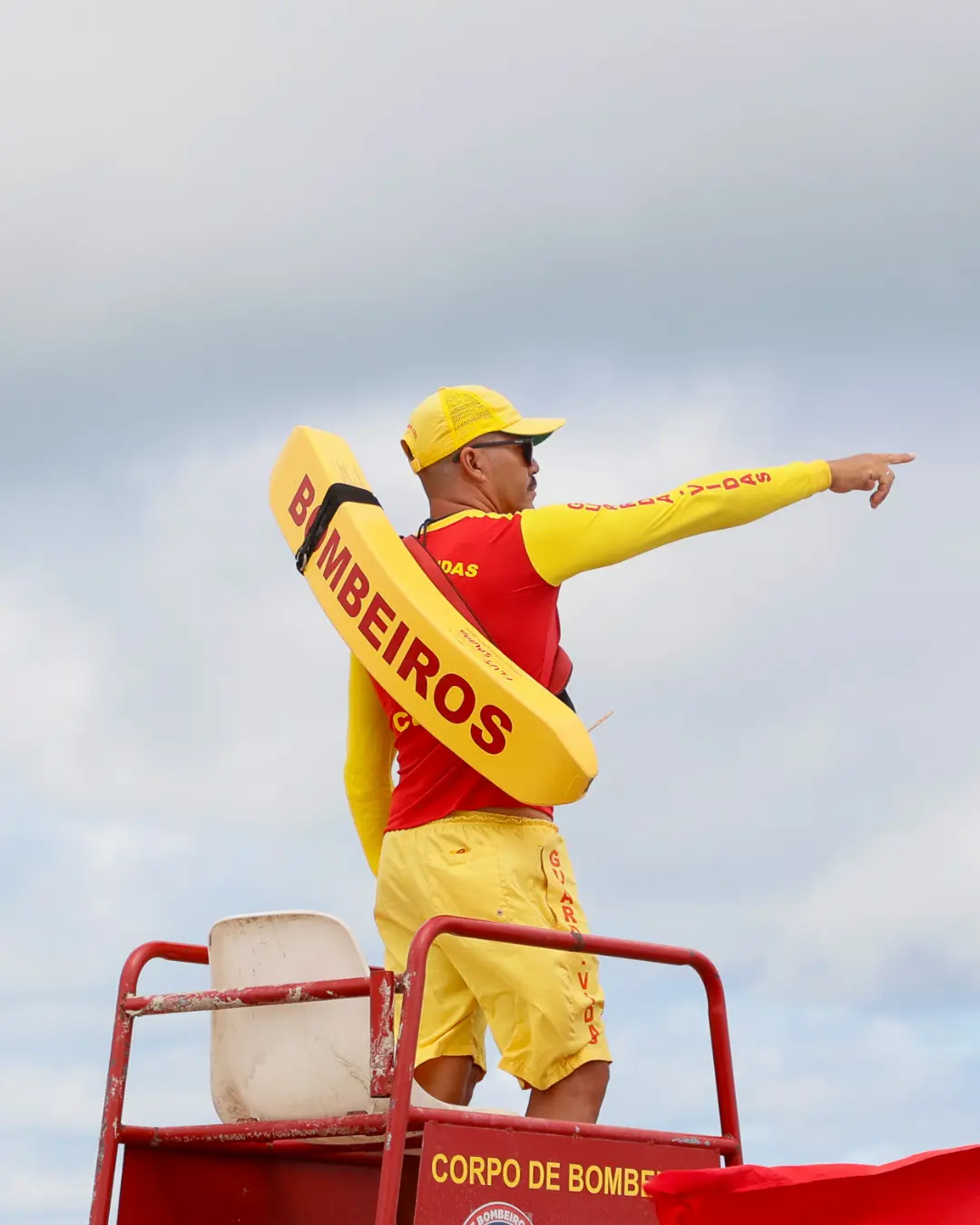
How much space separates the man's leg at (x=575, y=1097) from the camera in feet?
15.5

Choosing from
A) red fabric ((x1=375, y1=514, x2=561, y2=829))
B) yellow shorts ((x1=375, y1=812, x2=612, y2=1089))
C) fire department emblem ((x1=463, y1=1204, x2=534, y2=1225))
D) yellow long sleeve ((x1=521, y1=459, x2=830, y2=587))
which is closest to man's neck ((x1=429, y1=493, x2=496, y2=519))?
red fabric ((x1=375, y1=514, x2=561, y2=829))

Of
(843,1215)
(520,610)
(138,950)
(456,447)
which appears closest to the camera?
(843,1215)

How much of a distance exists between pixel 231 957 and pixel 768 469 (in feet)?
7.04

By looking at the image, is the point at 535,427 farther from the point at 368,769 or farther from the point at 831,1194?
the point at 831,1194

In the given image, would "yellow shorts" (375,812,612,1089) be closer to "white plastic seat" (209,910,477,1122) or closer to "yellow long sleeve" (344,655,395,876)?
"white plastic seat" (209,910,477,1122)

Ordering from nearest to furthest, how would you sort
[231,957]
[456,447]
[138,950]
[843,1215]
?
[843,1215]
[231,957]
[138,950]
[456,447]

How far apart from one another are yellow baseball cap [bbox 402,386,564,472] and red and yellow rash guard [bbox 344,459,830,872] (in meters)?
0.27

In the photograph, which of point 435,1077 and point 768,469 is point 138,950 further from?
point 768,469

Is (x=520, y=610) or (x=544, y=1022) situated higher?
(x=520, y=610)

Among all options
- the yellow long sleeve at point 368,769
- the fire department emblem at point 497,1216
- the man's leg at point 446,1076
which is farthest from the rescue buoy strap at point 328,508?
the fire department emblem at point 497,1216

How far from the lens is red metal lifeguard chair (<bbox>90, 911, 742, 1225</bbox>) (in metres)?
3.99

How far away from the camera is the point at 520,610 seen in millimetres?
5254

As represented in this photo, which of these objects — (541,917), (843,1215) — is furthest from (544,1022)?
(843,1215)

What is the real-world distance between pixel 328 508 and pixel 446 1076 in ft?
6.02
